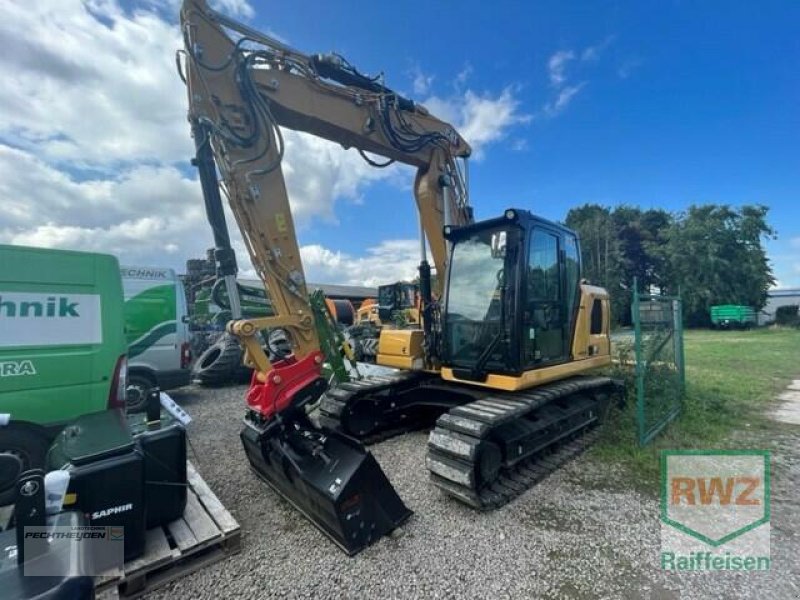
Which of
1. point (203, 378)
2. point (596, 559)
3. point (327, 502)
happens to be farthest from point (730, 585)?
point (203, 378)

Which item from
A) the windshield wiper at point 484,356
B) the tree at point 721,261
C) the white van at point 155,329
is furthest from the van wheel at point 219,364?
the tree at point 721,261

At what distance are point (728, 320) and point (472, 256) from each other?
32.9 meters

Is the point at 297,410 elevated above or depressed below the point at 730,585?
above

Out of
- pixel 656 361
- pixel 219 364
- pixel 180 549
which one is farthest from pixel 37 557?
pixel 219 364

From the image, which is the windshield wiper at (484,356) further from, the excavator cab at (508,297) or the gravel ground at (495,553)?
the gravel ground at (495,553)

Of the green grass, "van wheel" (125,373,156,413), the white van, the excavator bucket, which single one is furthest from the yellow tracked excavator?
the white van

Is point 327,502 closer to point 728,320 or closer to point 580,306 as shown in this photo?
point 580,306

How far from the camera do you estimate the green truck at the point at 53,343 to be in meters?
3.40

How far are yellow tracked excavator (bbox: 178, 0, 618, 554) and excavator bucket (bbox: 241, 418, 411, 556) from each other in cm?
1

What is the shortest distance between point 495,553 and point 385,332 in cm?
287

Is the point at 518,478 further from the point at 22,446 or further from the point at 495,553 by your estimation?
the point at 22,446

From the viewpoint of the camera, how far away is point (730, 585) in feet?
8.23

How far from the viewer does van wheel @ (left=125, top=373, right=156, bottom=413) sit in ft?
21.0

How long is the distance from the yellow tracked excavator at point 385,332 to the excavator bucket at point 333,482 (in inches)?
0.5
